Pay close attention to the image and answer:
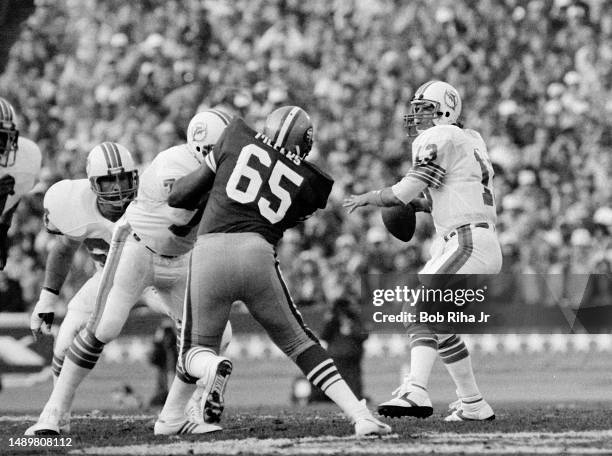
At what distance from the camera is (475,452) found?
5.49 m

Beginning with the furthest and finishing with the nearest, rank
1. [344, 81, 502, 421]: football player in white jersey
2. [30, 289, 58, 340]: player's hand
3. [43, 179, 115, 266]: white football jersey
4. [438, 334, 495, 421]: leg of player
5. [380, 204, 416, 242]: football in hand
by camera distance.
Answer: [30, 289, 58, 340]: player's hand → [43, 179, 115, 266]: white football jersey → [380, 204, 416, 242]: football in hand → [438, 334, 495, 421]: leg of player → [344, 81, 502, 421]: football player in white jersey

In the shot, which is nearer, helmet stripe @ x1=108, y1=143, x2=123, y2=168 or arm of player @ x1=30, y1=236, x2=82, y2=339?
helmet stripe @ x1=108, y1=143, x2=123, y2=168

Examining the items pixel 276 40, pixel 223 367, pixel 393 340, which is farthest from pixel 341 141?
pixel 223 367

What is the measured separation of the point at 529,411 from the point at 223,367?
3.14 meters

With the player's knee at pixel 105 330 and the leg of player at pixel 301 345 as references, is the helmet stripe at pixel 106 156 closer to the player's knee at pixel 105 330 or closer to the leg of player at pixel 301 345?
the player's knee at pixel 105 330

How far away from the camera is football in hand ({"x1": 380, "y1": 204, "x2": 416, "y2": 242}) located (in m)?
7.28

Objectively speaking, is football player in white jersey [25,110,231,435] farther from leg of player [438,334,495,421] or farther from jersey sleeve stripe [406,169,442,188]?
leg of player [438,334,495,421]

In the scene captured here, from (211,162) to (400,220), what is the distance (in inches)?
60.1

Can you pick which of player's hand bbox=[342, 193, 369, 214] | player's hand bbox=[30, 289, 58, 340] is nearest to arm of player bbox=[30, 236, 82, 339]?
player's hand bbox=[30, 289, 58, 340]

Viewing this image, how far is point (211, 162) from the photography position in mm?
6223

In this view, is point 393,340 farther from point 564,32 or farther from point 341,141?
point 564,32

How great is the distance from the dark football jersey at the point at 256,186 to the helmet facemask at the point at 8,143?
6.68 ft

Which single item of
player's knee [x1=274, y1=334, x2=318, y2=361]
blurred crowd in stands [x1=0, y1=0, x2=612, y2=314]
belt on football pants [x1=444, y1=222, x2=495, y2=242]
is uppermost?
blurred crowd in stands [x1=0, y1=0, x2=612, y2=314]

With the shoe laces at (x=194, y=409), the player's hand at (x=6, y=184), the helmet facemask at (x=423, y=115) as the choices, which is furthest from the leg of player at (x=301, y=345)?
the player's hand at (x=6, y=184)
